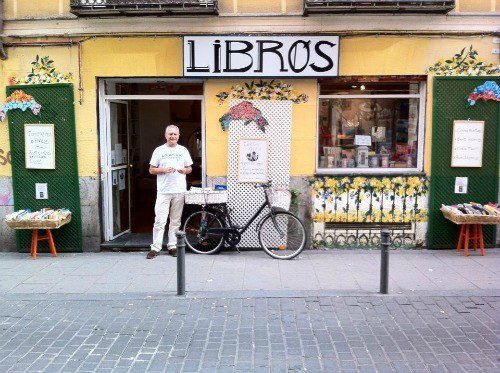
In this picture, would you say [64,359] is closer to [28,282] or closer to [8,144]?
[28,282]

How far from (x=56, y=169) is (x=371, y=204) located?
5.36m

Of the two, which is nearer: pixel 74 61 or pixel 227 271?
pixel 227 271

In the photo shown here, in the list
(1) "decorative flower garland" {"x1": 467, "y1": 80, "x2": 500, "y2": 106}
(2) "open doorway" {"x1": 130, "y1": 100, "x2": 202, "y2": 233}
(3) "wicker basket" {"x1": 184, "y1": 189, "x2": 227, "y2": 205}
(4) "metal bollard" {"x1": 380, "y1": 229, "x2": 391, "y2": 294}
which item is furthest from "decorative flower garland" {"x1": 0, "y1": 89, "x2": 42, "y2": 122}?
(1) "decorative flower garland" {"x1": 467, "y1": 80, "x2": 500, "y2": 106}

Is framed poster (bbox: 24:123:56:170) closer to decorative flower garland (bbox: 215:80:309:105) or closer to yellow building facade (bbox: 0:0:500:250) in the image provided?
yellow building facade (bbox: 0:0:500:250)

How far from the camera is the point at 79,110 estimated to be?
327 inches

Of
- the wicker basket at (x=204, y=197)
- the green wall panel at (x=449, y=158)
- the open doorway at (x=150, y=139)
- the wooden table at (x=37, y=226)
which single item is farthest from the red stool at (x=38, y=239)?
the green wall panel at (x=449, y=158)

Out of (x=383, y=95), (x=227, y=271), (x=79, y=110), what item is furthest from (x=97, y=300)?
(x=383, y=95)

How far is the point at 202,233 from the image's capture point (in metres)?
8.12

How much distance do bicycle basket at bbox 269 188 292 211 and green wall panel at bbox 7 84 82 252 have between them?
3.32 metres

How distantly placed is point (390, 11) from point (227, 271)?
4778 millimetres

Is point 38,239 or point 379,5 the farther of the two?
point 38,239

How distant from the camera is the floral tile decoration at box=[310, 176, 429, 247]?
8.40 metres

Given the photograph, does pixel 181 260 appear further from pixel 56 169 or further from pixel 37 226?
pixel 56 169

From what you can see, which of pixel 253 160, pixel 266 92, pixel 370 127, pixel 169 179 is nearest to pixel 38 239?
pixel 169 179
